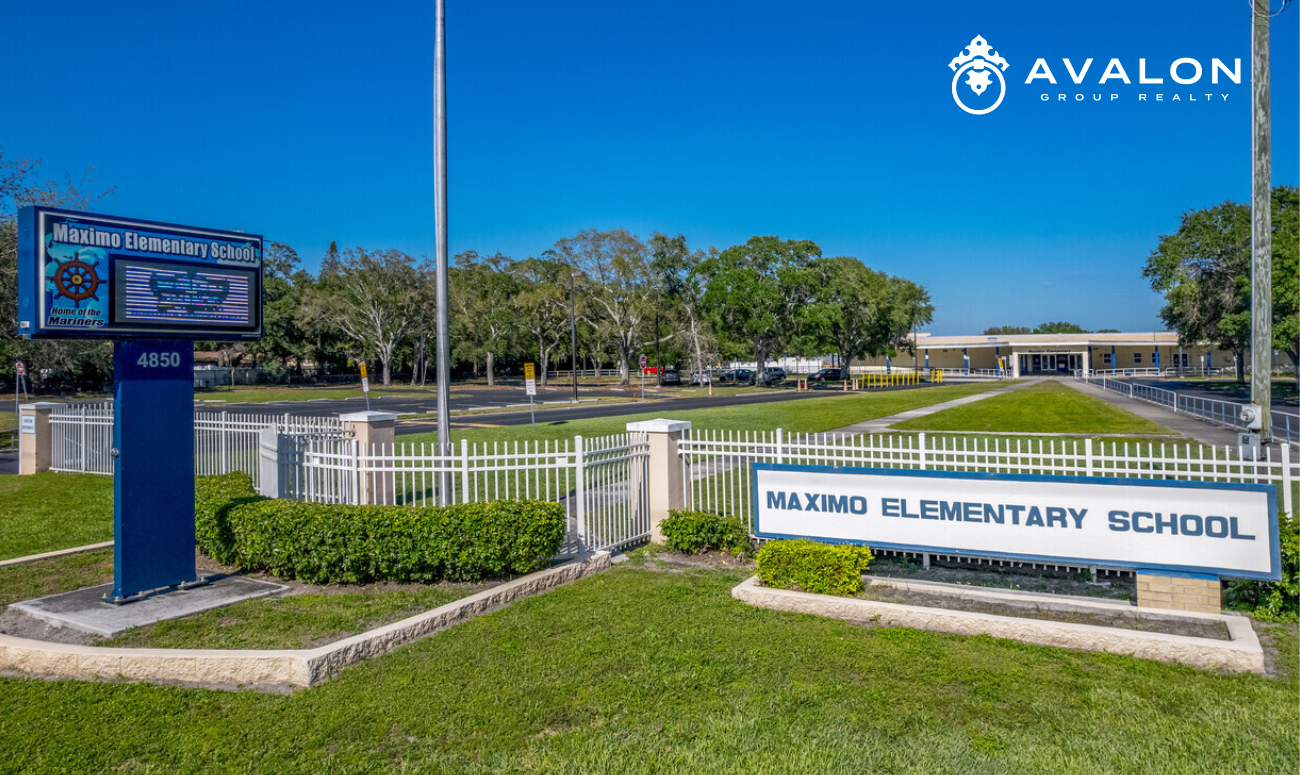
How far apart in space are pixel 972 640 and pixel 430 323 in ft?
219

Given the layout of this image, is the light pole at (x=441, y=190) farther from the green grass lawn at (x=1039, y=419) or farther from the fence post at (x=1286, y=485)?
the green grass lawn at (x=1039, y=419)

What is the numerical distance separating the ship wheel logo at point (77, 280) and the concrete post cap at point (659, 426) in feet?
17.1

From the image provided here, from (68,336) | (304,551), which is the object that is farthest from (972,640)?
(68,336)

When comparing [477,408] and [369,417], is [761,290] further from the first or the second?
[369,417]

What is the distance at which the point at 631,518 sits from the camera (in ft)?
31.3

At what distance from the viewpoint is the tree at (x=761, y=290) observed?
60875mm

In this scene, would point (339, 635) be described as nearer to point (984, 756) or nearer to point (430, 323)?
point (984, 756)

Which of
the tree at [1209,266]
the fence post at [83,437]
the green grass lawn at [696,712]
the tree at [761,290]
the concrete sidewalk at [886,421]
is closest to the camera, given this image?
the green grass lawn at [696,712]

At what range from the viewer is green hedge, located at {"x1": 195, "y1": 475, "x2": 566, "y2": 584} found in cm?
761

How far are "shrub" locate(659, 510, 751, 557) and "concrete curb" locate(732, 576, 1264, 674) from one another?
1.60m

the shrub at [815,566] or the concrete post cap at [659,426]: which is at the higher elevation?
the concrete post cap at [659,426]

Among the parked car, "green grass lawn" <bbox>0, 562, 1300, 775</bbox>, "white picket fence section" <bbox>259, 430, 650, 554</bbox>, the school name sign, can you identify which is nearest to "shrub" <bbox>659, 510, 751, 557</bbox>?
"white picket fence section" <bbox>259, 430, 650, 554</bbox>

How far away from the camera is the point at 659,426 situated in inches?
367

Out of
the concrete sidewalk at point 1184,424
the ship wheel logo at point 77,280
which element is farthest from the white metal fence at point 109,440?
the concrete sidewalk at point 1184,424
